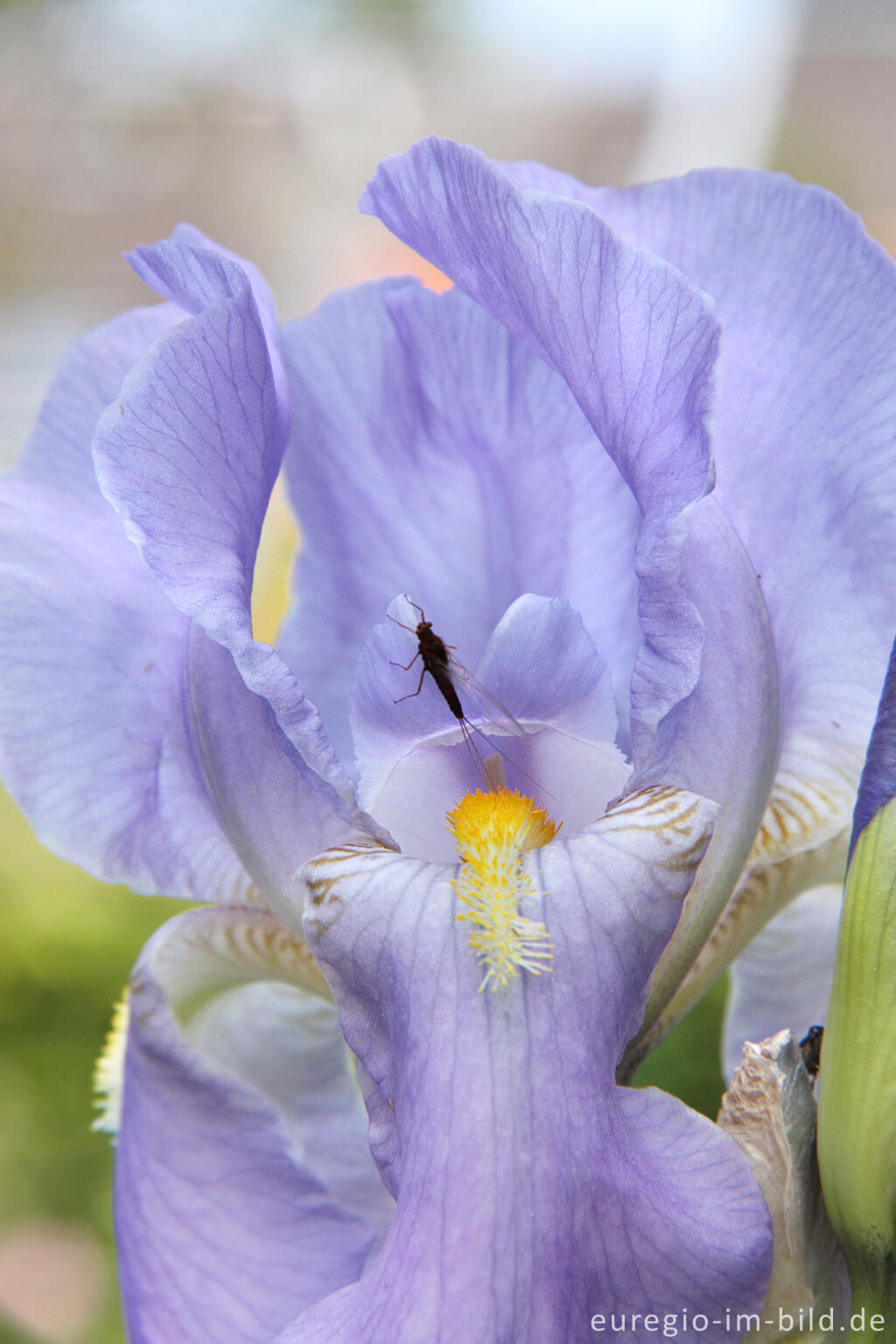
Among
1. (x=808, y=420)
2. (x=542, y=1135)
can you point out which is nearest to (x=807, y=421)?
(x=808, y=420)

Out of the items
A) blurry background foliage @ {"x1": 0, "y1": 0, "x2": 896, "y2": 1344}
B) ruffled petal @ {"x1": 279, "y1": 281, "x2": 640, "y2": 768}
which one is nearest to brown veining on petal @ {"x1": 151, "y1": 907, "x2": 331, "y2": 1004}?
ruffled petal @ {"x1": 279, "y1": 281, "x2": 640, "y2": 768}

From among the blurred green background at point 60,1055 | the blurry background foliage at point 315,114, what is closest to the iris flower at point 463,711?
the blurred green background at point 60,1055

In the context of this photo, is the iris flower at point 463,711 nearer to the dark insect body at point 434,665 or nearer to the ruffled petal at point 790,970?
the dark insect body at point 434,665

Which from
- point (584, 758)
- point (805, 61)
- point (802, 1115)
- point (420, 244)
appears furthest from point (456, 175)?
point (805, 61)

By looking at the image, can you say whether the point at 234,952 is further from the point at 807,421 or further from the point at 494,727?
the point at 807,421

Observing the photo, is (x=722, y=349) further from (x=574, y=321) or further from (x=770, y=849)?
(x=770, y=849)

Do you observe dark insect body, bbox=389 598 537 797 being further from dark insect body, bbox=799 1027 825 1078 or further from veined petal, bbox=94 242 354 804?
dark insect body, bbox=799 1027 825 1078
